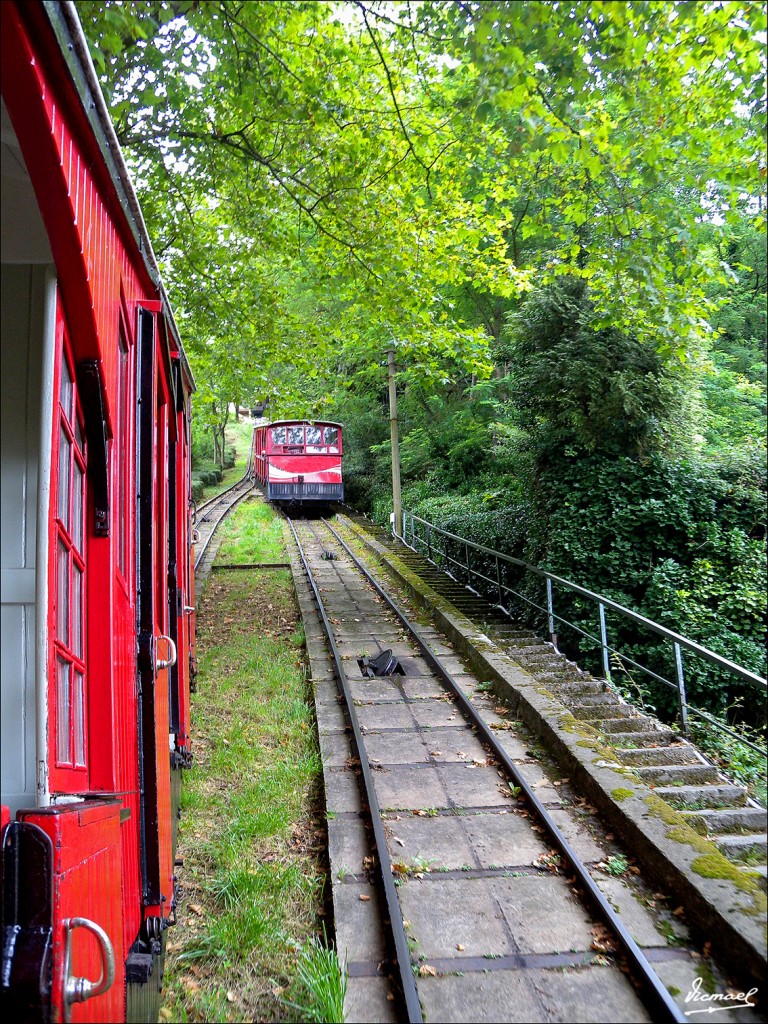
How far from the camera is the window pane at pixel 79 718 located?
2289mm

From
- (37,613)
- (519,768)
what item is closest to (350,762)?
(519,768)

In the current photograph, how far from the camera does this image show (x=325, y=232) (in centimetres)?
854

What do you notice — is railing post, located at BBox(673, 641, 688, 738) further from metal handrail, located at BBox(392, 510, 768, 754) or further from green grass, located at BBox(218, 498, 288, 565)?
green grass, located at BBox(218, 498, 288, 565)

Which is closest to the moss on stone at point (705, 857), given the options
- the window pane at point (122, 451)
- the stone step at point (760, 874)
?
the stone step at point (760, 874)

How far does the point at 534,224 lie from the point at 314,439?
1783 centimetres

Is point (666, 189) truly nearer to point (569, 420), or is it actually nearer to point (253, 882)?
point (569, 420)

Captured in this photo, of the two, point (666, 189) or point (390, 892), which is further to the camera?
point (666, 189)

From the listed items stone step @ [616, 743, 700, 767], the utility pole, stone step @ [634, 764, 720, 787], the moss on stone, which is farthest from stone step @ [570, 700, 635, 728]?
the utility pole

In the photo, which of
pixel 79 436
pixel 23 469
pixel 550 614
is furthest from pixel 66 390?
pixel 550 614

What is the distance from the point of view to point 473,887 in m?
4.32

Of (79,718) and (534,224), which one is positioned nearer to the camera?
(79,718)

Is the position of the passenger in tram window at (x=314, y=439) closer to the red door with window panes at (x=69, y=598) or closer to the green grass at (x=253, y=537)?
the green grass at (x=253, y=537)

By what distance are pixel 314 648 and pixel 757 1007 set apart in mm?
6993

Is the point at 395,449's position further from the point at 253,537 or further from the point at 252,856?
the point at 252,856
